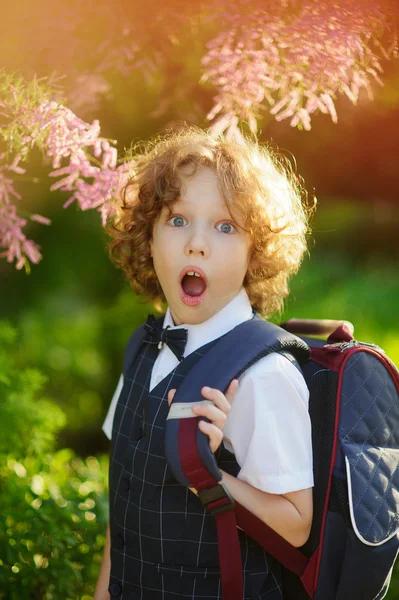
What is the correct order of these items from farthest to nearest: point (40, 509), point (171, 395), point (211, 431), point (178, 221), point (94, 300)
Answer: point (94, 300) → point (40, 509) → point (178, 221) → point (171, 395) → point (211, 431)

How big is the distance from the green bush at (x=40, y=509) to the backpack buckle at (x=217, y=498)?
2.89 feet

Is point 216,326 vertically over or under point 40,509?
over

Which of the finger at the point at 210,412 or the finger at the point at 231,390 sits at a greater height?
the finger at the point at 231,390

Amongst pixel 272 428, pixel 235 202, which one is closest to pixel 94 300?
pixel 235 202

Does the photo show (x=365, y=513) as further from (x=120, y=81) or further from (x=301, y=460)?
(x=120, y=81)

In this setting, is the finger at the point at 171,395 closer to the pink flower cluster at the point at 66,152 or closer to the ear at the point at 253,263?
the ear at the point at 253,263

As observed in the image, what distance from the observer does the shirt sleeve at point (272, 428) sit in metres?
1.50

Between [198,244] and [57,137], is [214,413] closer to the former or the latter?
[198,244]

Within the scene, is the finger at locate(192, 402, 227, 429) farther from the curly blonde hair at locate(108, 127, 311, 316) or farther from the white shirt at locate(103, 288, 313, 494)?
the curly blonde hair at locate(108, 127, 311, 316)

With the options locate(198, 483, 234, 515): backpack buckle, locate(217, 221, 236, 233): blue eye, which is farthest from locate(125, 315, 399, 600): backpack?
locate(217, 221, 236, 233): blue eye

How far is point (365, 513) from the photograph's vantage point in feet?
5.01

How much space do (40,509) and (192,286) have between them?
37.8 inches

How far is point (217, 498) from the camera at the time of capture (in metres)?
1.44

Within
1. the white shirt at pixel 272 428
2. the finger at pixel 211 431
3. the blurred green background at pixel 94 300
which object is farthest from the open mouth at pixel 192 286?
the blurred green background at pixel 94 300
